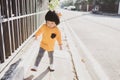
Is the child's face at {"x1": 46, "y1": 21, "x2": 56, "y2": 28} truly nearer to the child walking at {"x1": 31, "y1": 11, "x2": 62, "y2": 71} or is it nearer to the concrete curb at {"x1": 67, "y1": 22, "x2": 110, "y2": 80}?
the child walking at {"x1": 31, "y1": 11, "x2": 62, "y2": 71}

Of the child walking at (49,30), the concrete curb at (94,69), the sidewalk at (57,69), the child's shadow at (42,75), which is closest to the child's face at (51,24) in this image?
the child walking at (49,30)

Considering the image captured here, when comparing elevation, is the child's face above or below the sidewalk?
above

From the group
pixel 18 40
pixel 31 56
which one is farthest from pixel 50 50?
pixel 18 40

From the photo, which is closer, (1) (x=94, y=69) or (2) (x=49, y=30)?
(2) (x=49, y=30)

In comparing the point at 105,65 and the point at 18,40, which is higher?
the point at 18,40

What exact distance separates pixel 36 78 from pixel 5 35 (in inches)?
55.3

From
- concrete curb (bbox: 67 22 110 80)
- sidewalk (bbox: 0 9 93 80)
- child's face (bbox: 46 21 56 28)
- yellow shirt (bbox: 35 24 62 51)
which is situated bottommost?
concrete curb (bbox: 67 22 110 80)

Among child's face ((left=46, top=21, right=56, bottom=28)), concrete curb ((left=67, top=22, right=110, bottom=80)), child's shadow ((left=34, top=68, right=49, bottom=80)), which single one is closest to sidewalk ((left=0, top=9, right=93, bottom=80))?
child's shadow ((left=34, top=68, right=49, bottom=80))

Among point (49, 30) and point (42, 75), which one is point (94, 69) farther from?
point (49, 30)

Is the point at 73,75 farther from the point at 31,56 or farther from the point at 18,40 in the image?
the point at 18,40

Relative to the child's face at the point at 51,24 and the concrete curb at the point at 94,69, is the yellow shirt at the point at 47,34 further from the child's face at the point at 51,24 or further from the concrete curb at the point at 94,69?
the concrete curb at the point at 94,69

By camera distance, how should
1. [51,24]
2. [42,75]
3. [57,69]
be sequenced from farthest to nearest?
[57,69]
[42,75]
[51,24]

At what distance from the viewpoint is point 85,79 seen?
4332 millimetres

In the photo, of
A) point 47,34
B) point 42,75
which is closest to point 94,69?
point 42,75
